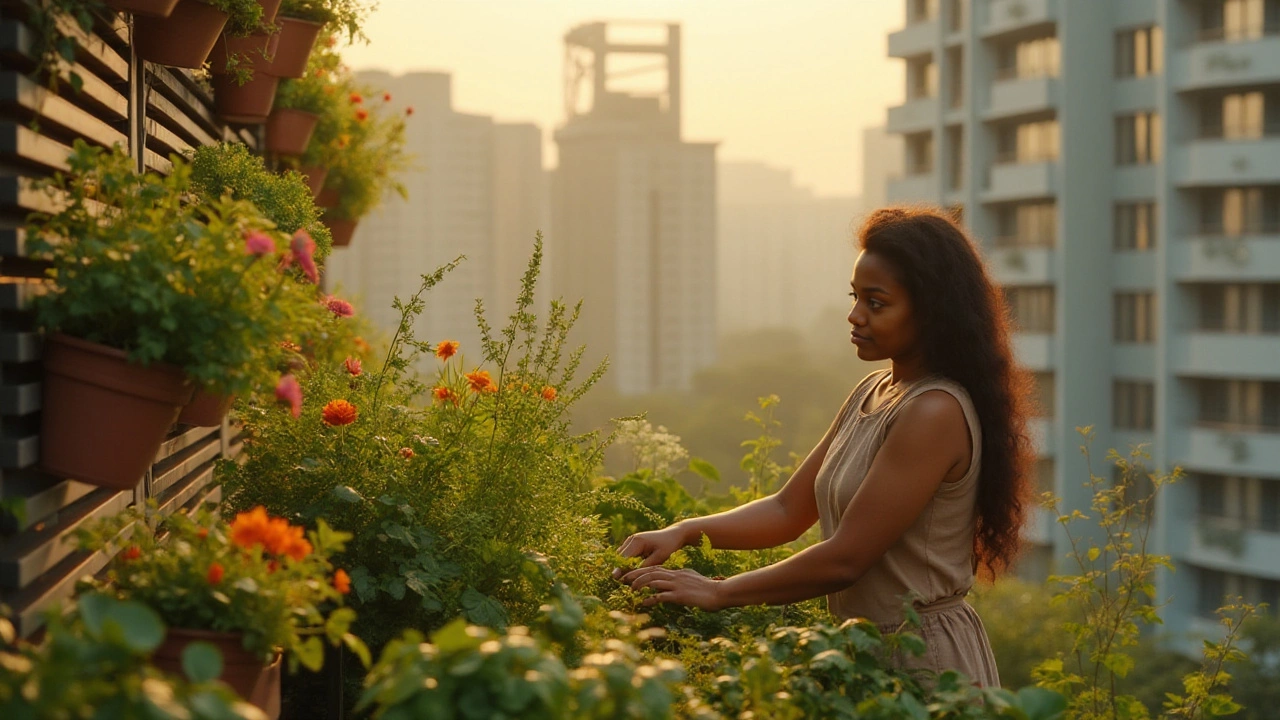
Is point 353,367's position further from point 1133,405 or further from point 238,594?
point 1133,405

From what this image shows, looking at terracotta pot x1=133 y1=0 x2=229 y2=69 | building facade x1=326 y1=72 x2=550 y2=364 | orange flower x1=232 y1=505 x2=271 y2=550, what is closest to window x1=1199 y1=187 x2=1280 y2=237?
building facade x1=326 y1=72 x2=550 y2=364

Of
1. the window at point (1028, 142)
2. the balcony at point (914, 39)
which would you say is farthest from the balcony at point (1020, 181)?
the balcony at point (914, 39)

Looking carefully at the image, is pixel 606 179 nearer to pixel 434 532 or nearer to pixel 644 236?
pixel 644 236

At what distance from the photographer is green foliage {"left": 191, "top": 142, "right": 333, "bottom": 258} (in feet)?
9.39

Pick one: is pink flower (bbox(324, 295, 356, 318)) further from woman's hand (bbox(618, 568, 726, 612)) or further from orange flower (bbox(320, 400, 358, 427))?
woman's hand (bbox(618, 568, 726, 612))

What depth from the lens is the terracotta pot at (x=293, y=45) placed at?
11.1 ft

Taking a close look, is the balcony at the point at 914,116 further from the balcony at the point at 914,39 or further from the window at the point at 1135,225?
the window at the point at 1135,225

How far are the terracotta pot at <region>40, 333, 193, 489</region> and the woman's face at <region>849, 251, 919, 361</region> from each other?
1.28 metres

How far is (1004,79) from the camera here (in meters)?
26.6

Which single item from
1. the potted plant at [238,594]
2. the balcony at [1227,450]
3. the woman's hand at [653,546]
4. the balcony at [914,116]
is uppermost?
the balcony at [914,116]

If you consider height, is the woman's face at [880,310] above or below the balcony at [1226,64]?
below

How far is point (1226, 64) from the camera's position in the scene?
2211 cm

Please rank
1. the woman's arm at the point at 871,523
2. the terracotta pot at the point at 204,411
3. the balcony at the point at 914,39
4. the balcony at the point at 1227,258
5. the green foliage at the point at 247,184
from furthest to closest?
the balcony at the point at 914,39
the balcony at the point at 1227,258
the green foliage at the point at 247,184
the woman's arm at the point at 871,523
the terracotta pot at the point at 204,411

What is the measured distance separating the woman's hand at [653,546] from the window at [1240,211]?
22591 millimetres
